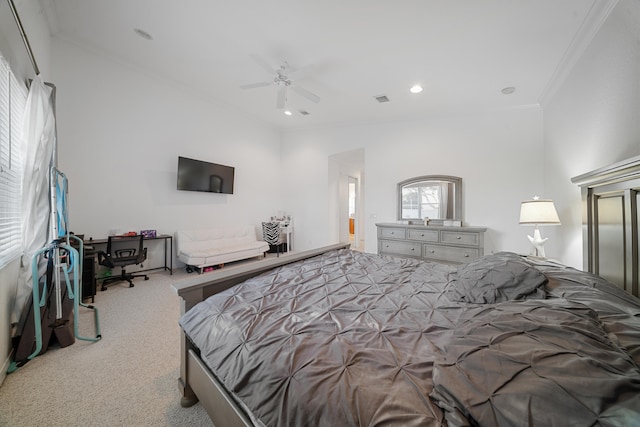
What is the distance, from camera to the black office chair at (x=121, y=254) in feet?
10.6

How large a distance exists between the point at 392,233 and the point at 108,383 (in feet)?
13.4

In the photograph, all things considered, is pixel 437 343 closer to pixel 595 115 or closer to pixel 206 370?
pixel 206 370

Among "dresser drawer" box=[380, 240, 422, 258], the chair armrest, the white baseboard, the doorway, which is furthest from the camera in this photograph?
the doorway

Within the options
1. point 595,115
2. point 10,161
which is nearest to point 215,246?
point 10,161

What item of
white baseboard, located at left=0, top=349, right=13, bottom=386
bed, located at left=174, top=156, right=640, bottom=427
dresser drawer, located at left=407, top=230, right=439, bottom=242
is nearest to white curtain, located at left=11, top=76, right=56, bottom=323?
white baseboard, located at left=0, top=349, right=13, bottom=386

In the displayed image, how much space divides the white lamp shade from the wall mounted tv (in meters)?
4.97

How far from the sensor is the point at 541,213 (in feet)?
7.63

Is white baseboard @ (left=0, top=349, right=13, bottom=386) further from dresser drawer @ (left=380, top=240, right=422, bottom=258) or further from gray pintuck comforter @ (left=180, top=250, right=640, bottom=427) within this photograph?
dresser drawer @ (left=380, top=240, right=422, bottom=258)

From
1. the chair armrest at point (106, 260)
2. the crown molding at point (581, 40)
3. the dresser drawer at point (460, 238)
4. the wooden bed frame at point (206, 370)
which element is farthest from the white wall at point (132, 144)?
the crown molding at point (581, 40)

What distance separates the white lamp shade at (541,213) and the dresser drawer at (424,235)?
1.62 m

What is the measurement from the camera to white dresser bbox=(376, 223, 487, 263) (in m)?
3.74

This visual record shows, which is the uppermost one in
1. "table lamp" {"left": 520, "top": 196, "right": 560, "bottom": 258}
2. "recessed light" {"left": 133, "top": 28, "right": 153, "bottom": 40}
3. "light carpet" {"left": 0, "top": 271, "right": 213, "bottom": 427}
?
"recessed light" {"left": 133, "top": 28, "right": 153, "bottom": 40}

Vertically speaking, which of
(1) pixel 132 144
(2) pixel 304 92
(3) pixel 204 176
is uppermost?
(2) pixel 304 92

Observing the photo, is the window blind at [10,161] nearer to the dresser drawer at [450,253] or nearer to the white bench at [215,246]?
the white bench at [215,246]
